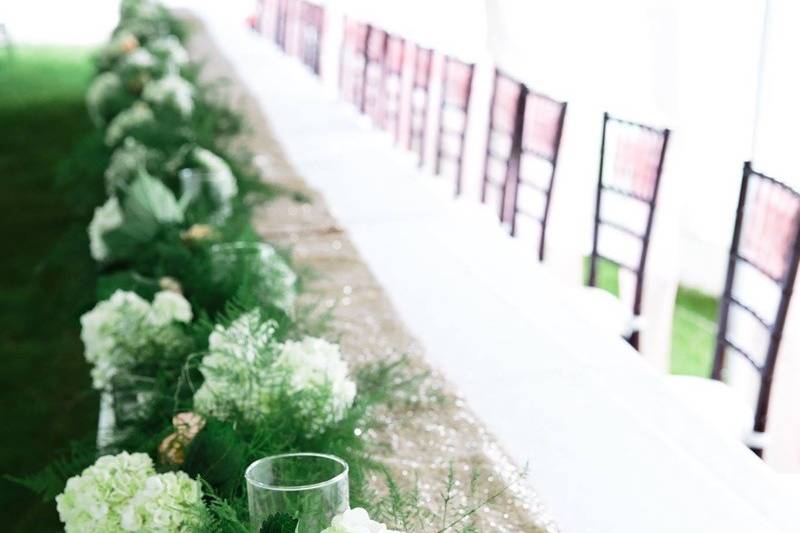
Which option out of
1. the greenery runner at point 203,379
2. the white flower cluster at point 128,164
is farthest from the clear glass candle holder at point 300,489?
the white flower cluster at point 128,164

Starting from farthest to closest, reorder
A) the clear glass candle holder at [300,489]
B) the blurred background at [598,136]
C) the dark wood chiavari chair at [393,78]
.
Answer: the dark wood chiavari chair at [393,78]
the blurred background at [598,136]
the clear glass candle holder at [300,489]

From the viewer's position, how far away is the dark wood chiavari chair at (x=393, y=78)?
18.3ft

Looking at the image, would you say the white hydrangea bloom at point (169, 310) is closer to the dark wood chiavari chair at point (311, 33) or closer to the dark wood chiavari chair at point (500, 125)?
the dark wood chiavari chair at point (500, 125)

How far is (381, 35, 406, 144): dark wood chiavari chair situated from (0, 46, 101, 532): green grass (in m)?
1.93

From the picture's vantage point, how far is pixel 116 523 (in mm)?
865

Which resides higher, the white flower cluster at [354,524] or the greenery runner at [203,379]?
the white flower cluster at [354,524]

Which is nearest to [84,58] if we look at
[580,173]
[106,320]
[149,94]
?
[580,173]

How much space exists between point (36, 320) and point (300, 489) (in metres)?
2.63

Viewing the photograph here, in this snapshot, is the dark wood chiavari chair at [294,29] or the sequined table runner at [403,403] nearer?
the sequined table runner at [403,403]

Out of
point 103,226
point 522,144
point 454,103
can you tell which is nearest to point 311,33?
point 454,103

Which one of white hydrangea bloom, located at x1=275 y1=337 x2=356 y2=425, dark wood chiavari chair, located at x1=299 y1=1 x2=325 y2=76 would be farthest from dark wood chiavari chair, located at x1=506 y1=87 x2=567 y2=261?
dark wood chiavari chair, located at x1=299 y1=1 x2=325 y2=76

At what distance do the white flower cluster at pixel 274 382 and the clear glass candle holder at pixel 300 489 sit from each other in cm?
25

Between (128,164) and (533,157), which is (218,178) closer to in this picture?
(128,164)

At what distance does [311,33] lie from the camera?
8.05 meters
